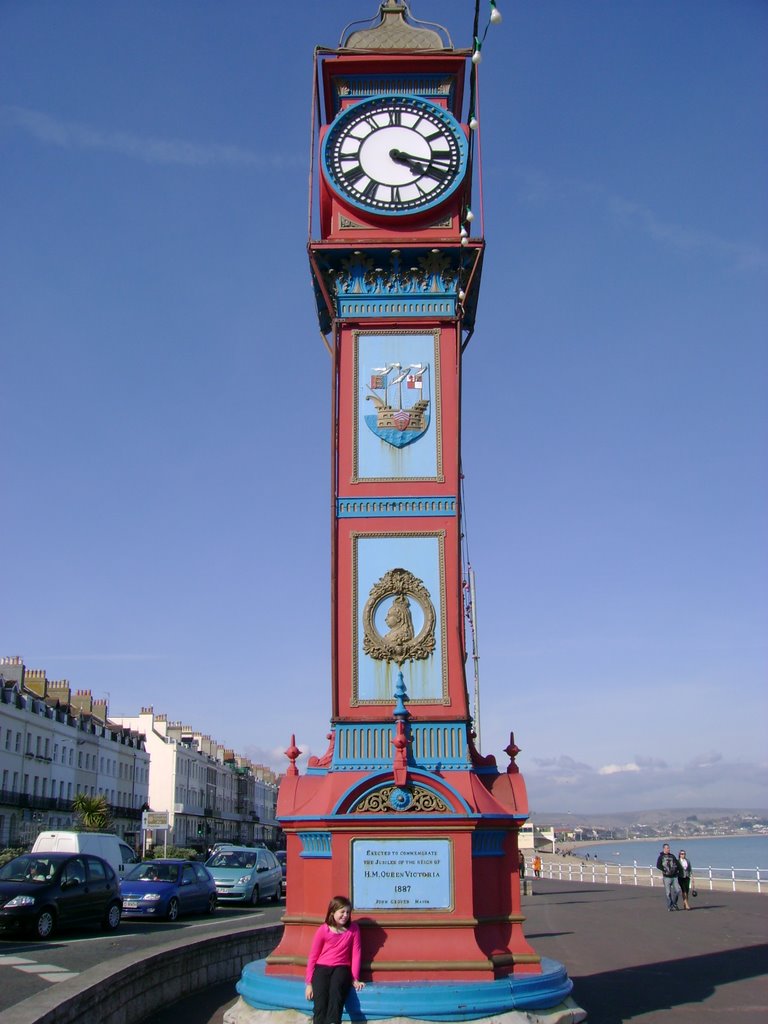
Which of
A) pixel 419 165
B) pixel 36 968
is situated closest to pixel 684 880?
pixel 36 968

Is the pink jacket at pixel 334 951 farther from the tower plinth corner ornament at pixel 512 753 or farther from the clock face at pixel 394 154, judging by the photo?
the clock face at pixel 394 154

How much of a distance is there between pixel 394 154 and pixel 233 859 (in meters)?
22.8

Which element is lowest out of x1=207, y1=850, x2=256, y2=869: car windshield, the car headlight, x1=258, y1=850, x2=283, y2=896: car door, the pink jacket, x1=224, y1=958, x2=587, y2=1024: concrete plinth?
x1=258, y1=850, x2=283, y2=896: car door

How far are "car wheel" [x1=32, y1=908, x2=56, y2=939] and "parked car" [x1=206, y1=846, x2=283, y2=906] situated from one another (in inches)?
372

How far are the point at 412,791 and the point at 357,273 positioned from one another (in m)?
6.59

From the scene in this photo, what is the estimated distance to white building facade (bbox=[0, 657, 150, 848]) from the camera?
193 ft

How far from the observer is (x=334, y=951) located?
9.42 metres

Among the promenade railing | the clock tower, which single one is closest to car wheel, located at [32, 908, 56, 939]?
the clock tower

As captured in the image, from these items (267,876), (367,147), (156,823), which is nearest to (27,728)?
(156,823)

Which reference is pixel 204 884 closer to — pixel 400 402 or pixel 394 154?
pixel 400 402

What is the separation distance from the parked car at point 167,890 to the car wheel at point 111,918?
2333 millimetres

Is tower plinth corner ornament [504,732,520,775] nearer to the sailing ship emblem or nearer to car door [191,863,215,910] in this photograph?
the sailing ship emblem

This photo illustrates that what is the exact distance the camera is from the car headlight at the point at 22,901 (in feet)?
58.6

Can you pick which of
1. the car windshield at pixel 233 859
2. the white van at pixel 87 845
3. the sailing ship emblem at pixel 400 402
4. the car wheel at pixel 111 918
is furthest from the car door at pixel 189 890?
the sailing ship emblem at pixel 400 402
